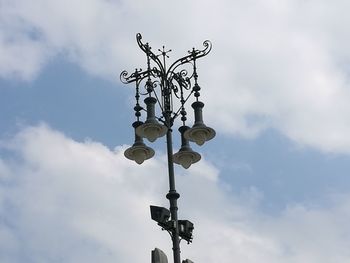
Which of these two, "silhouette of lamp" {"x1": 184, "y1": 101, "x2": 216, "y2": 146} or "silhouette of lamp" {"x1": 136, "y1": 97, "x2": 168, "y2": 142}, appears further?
"silhouette of lamp" {"x1": 184, "y1": 101, "x2": 216, "y2": 146}

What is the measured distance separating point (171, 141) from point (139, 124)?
0.73 meters

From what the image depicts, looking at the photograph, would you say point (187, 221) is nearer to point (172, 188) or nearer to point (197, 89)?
point (172, 188)

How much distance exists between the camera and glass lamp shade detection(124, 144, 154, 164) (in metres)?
16.5

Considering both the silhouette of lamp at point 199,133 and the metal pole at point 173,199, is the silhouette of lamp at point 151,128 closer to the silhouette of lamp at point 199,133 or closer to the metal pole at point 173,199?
the metal pole at point 173,199

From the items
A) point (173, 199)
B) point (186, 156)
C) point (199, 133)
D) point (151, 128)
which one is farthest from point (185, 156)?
point (173, 199)

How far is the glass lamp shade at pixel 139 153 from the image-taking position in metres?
16.5

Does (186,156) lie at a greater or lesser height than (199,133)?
lesser

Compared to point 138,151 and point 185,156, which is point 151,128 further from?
point 185,156

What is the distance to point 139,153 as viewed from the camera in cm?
1662

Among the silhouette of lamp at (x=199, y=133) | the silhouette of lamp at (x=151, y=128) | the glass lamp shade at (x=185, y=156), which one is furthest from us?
A: the glass lamp shade at (x=185, y=156)

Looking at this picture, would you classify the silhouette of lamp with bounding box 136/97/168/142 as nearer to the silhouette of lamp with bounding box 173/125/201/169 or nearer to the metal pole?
the metal pole

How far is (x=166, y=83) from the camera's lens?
17141 millimetres

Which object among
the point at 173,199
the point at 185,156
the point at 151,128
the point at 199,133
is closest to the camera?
the point at 173,199

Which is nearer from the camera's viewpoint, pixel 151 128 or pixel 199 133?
pixel 151 128
